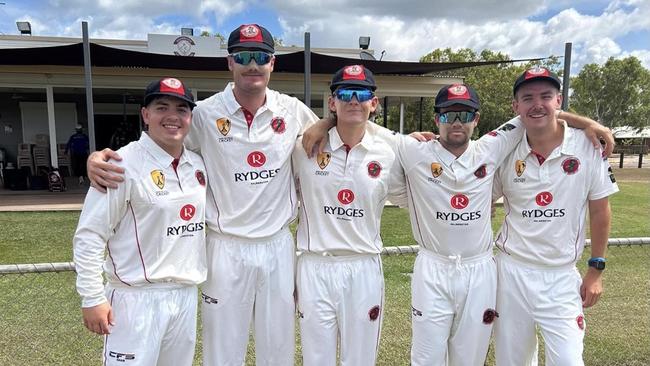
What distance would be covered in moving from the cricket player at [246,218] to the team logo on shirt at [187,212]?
336 millimetres

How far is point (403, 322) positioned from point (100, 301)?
2.96 metres

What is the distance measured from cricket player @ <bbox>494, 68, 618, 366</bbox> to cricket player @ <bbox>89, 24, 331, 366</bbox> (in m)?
1.31

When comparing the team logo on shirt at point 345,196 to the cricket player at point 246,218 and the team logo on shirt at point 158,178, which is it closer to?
the cricket player at point 246,218

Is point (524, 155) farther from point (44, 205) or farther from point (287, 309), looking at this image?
point (44, 205)

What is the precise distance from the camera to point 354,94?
3010 mm

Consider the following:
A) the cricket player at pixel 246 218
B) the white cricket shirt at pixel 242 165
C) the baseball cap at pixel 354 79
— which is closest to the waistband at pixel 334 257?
the cricket player at pixel 246 218

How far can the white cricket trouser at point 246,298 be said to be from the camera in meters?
3.00

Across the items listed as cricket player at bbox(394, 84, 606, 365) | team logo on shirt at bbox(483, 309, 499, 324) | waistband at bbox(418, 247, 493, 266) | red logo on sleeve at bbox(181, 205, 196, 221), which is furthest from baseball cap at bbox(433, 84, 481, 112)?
red logo on sleeve at bbox(181, 205, 196, 221)

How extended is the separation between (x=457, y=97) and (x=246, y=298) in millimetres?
1817

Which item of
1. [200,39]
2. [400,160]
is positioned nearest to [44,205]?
[200,39]

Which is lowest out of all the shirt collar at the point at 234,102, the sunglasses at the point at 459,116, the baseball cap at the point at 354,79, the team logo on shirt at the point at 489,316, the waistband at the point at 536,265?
the team logo on shirt at the point at 489,316

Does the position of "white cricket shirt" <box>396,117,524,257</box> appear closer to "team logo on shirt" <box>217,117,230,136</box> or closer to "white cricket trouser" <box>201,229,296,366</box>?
"white cricket trouser" <box>201,229,296,366</box>

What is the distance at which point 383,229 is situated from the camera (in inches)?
343

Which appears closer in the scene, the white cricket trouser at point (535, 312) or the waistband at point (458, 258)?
the white cricket trouser at point (535, 312)
